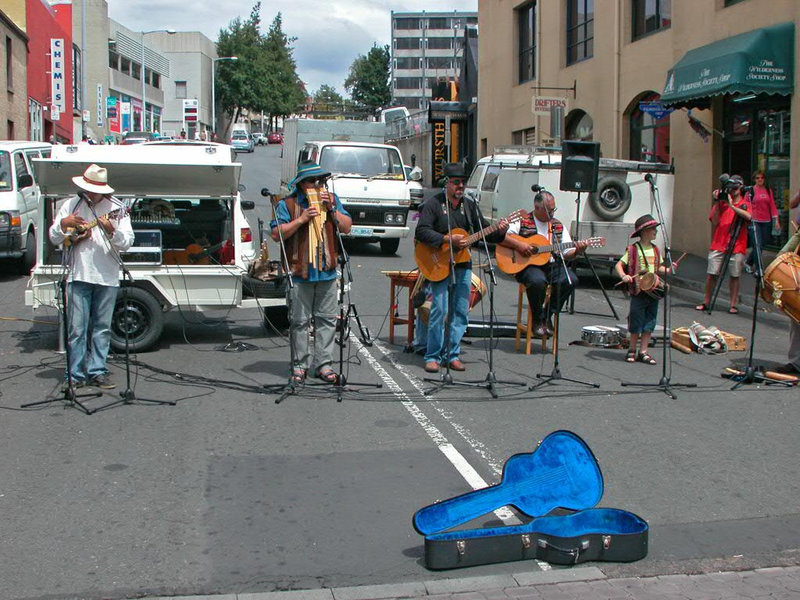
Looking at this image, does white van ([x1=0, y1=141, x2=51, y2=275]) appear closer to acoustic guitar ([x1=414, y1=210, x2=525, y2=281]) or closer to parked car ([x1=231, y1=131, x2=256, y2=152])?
acoustic guitar ([x1=414, y1=210, x2=525, y2=281])

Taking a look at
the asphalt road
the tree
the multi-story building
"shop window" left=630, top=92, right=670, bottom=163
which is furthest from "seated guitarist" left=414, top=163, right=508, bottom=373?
the multi-story building

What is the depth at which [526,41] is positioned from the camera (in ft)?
100

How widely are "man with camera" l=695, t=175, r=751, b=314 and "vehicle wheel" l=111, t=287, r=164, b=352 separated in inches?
300

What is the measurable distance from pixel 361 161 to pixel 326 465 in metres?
14.1

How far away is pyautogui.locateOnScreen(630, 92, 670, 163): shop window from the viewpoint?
21.1 m

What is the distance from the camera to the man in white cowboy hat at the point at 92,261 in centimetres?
793

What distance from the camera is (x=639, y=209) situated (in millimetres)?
15695

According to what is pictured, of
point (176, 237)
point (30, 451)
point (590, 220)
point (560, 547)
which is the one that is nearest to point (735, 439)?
point (560, 547)

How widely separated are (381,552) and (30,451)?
293 cm

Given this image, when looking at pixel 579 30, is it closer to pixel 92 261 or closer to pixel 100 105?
pixel 92 261

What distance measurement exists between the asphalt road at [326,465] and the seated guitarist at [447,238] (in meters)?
0.40

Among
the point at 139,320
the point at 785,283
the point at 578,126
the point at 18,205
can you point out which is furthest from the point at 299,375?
the point at 578,126

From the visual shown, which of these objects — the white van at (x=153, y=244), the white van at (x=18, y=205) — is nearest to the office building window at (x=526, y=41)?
the white van at (x=18, y=205)

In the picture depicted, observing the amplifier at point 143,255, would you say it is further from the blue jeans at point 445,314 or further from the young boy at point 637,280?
the young boy at point 637,280
